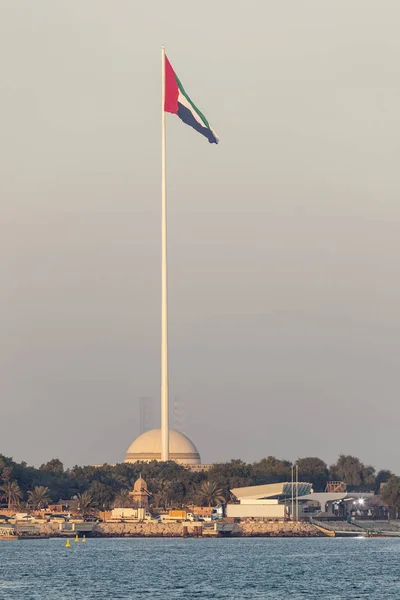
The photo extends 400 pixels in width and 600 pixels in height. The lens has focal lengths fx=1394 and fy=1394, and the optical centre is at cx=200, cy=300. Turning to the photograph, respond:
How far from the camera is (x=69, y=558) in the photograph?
174125mm

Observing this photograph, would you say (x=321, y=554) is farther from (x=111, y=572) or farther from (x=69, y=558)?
(x=111, y=572)

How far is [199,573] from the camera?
143m

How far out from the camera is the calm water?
119750 mm

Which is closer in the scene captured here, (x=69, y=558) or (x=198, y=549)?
(x=69, y=558)

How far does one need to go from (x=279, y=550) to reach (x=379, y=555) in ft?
60.7

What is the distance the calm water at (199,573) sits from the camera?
11975 centimetres

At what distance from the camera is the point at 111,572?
146m

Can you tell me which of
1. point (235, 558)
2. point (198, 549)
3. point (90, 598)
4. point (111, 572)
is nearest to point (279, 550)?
point (198, 549)

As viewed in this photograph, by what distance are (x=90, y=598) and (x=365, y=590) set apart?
25496 mm

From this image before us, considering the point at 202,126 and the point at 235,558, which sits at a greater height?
the point at 202,126

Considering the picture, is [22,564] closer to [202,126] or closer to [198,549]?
[198,549]

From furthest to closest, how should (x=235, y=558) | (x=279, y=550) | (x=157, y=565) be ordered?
1. (x=279, y=550)
2. (x=235, y=558)
3. (x=157, y=565)

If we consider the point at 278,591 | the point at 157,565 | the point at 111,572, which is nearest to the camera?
the point at 278,591

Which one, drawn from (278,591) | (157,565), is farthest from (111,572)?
(278,591)
